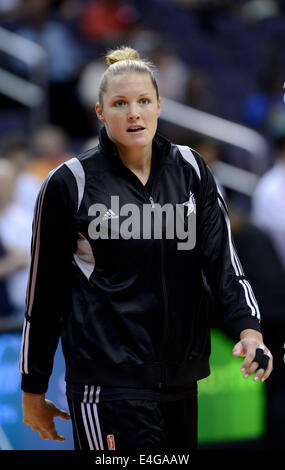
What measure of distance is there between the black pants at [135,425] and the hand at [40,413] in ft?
0.52

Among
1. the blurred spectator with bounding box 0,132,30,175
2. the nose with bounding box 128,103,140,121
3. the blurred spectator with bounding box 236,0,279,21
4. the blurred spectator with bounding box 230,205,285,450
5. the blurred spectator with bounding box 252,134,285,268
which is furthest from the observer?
the blurred spectator with bounding box 236,0,279,21

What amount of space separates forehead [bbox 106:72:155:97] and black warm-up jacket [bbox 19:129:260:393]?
0.64 ft

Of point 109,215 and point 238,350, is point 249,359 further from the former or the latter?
point 109,215

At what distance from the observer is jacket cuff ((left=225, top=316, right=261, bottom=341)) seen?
3504 mm

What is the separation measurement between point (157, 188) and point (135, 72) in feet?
1.44

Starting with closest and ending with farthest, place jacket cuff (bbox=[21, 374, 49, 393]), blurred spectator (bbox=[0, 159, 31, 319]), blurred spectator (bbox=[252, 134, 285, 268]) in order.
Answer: jacket cuff (bbox=[21, 374, 49, 393]) < blurred spectator (bbox=[0, 159, 31, 319]) < blurred spectator (bbox=[252, 134, 285, 268])

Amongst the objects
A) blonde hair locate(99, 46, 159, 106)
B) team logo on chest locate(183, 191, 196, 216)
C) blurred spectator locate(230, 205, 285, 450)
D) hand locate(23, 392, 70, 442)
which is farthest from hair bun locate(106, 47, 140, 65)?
blurred spectator locate(230, 205, 285, 450)

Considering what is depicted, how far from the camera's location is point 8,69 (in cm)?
1105

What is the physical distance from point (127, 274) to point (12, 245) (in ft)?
11.3

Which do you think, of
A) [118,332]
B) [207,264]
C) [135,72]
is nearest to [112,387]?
[118,332]

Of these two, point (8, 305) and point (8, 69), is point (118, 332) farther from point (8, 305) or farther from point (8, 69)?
point (8, 69)

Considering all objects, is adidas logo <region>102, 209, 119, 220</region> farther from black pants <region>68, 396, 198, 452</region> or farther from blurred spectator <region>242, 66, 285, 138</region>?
blurred spectator <region>242, 66, 285, 138</region>

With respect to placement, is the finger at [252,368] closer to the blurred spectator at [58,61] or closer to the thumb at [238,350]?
the thumb at [238,350]

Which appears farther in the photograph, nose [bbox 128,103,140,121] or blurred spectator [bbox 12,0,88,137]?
blurred spectator [bbox 12,0,88,137]
